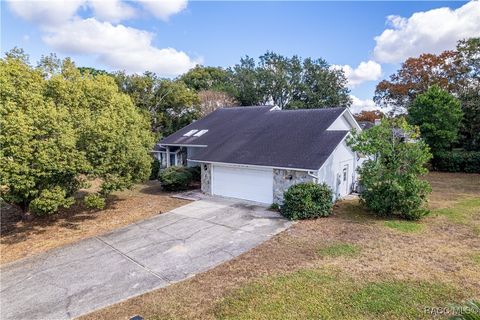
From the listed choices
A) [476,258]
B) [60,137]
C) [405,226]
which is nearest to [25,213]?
[60,137]

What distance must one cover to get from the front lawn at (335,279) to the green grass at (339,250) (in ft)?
0.10

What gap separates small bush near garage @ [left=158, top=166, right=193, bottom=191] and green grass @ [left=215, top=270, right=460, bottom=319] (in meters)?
11.8

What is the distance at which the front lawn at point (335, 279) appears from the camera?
574 centimetres

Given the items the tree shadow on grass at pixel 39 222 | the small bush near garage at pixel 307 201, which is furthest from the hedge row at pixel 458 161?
the tree shadow on grass at pixel 39 222

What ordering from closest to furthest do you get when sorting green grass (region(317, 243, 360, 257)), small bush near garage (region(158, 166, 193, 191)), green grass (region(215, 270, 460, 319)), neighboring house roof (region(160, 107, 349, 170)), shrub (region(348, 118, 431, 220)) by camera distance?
green grass (region(215, 270, 460, 319)), green grass (region(317, 243, 360, 257)), shrub (region(348, 118, 431, 220)), neighboring house roof (region(160, 107, 349, 170)), small bush near garage (region(158, 166, 193, 191))

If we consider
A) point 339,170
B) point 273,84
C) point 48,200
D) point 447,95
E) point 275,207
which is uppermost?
point 273,84

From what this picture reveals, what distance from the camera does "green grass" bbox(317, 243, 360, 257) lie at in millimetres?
8337

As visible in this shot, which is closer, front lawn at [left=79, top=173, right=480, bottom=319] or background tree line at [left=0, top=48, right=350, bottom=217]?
front lawn at [left=79, top=173, right=480, bottom=319]

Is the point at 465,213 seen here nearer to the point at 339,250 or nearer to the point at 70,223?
the point at 339,250

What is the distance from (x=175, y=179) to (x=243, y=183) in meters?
5.02

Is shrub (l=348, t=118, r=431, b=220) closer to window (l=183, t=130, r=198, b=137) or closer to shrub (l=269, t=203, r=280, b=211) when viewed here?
shrub (l=269, t=203, r=280, b=211)

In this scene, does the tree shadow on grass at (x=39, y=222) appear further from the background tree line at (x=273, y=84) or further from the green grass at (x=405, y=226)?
the background tree line at (x=273, y=84)

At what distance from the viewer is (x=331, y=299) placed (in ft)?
19.7

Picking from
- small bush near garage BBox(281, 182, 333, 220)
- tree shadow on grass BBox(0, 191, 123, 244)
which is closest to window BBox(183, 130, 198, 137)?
tree shadow on grass BBox(0, 191, 123, 244)
